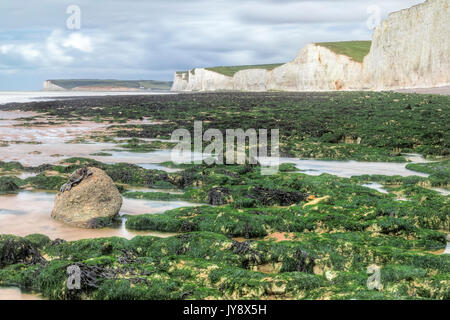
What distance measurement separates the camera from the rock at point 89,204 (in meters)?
9.30

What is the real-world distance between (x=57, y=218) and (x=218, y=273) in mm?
4665

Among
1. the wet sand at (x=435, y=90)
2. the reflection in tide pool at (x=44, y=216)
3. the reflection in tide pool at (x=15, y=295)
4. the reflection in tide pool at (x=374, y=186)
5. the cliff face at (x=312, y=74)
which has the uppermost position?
the cliff face at (x=312, y=74)

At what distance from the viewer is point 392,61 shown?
214ft

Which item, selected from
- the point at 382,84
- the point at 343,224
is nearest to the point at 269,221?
the point at 343,224

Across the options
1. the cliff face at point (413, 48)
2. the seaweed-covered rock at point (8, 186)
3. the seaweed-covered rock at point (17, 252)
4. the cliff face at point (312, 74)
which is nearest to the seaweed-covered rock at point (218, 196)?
the seaweed-covered rock at point (17, 252)

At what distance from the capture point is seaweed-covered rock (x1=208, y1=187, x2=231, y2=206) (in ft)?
35.2

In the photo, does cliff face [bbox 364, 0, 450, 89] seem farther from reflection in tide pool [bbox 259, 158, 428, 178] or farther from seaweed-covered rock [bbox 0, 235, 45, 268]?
seaweed-covered rock [bbox 0, 235, 45, 268]

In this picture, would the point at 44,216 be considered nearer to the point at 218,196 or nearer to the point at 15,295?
the point at 218,196

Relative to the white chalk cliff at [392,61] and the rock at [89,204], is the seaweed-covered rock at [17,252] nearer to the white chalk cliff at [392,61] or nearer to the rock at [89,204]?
the rock at [89,204]

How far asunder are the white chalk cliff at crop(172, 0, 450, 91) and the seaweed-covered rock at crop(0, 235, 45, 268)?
56.7 metres

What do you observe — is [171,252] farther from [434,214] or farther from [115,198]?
[434,214]

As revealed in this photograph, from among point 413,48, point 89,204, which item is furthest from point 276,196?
point 413,48

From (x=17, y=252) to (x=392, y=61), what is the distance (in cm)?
6582

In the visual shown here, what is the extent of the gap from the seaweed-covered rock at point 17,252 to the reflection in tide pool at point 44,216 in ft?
3.92
